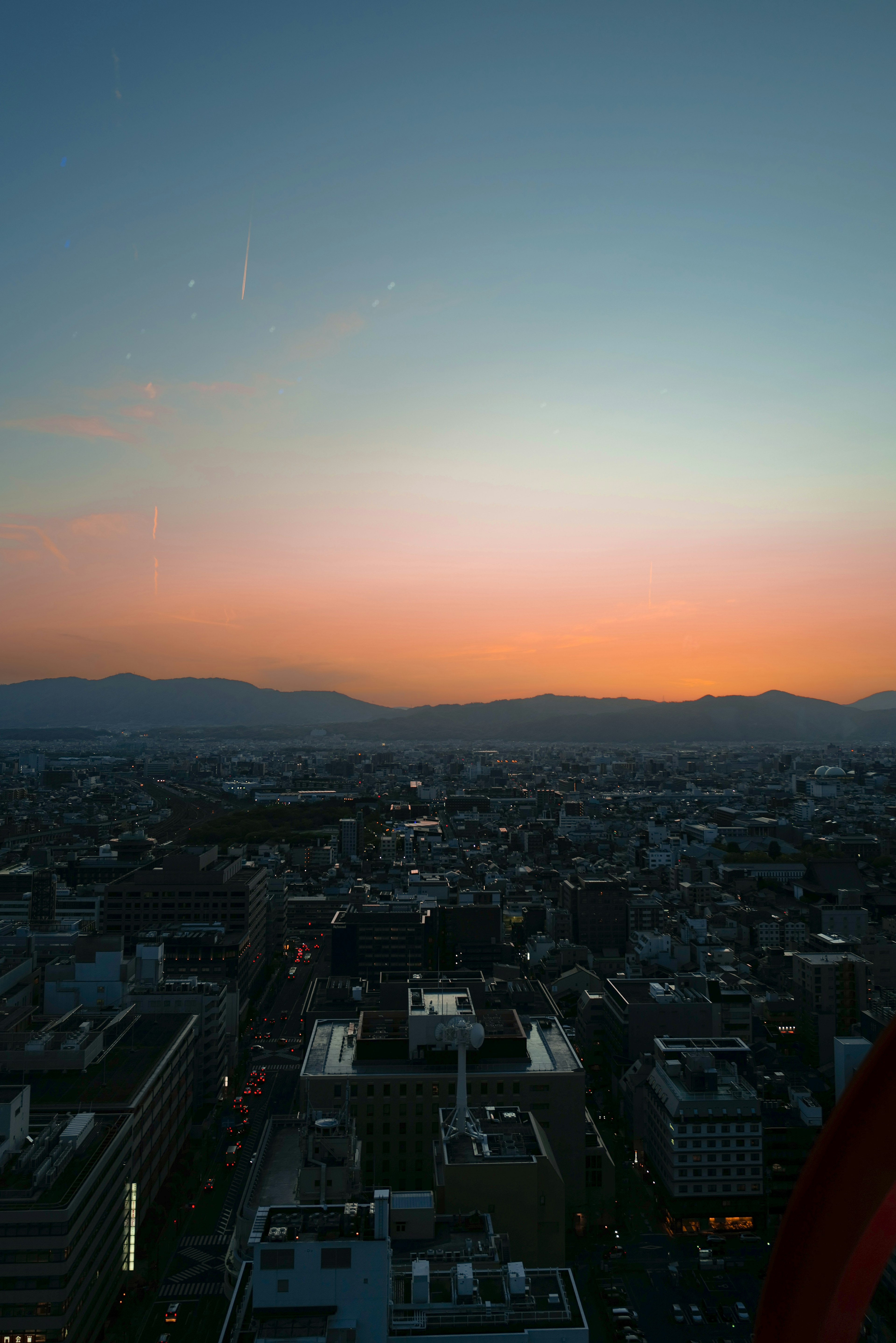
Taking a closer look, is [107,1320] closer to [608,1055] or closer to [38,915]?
[608,1055]

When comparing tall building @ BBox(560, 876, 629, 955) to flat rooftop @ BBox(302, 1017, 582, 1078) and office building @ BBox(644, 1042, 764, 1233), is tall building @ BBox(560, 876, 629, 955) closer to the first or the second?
flat rooftop @ BBox(302, 1017, 582, 1078)

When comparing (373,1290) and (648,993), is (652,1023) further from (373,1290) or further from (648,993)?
(373,1290)

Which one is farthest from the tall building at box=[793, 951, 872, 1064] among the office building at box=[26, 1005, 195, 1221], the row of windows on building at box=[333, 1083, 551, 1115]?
the office building at box=[26, 1005, 195, 1221]

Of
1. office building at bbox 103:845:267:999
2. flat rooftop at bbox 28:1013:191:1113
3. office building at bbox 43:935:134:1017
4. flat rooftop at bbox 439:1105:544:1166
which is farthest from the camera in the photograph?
office building at bbox 103:845:267:999

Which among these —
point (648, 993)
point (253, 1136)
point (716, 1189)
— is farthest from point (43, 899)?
point (716, 1189)

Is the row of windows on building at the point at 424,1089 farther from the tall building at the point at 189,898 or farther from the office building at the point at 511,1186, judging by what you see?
the tall building at the point at 189,898

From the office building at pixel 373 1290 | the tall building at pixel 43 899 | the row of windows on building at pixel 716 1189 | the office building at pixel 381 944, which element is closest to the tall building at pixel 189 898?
the tall building at pixel 43 899
